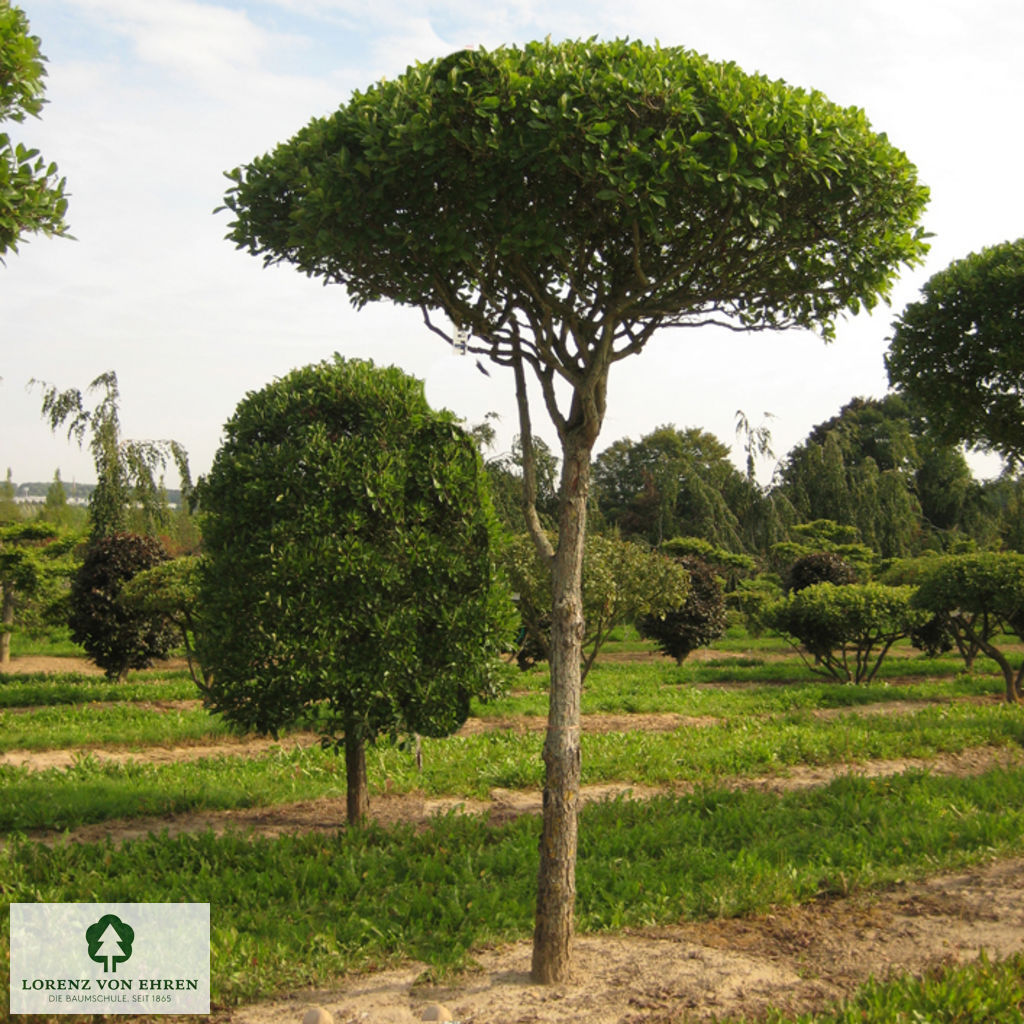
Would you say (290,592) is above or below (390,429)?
below

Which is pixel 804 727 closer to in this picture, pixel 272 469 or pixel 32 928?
pixel 272 469

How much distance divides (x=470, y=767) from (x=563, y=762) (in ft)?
17.1

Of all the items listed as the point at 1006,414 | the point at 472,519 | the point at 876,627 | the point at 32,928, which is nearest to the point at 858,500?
the point at 876,627

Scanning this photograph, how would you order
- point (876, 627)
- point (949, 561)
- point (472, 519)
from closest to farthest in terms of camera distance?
point (472, 519)
point (949, 561)
point (876, 627)

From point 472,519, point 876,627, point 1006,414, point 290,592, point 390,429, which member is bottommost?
point 876,627

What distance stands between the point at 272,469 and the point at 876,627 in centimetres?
1400

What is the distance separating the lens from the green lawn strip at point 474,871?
4805 millimetres

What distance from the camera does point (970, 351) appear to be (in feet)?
33.9

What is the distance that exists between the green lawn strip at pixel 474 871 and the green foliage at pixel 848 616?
32.5 ft

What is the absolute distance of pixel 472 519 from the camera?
687 cm

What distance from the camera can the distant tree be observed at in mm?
A: 18266

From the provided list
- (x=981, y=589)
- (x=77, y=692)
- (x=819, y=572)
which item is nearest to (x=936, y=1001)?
(x=981, y=589)

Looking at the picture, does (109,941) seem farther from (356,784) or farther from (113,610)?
(113,610)

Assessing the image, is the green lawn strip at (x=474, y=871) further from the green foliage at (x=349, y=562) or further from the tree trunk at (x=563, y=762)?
the green foliage at (x=349, y=562)
